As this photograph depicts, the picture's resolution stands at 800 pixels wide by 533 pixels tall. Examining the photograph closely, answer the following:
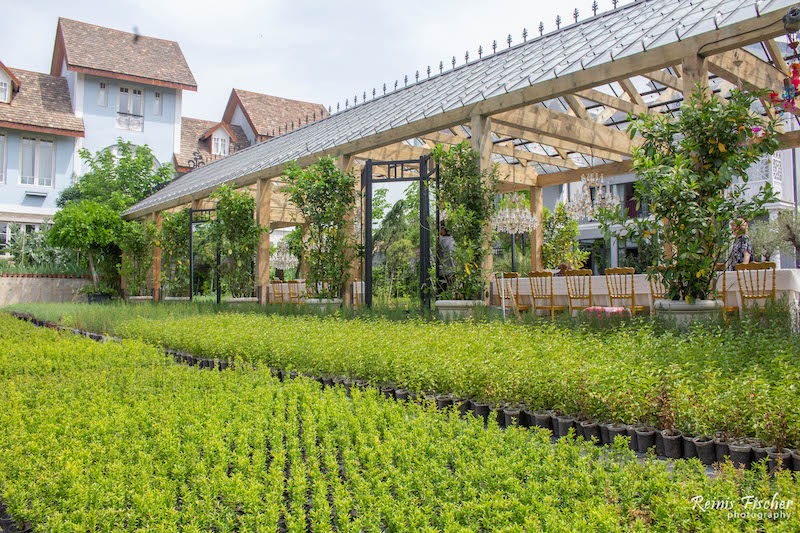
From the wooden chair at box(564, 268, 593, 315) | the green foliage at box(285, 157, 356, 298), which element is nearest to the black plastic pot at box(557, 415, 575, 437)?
the wooden chair at box(564, 268, 593, 315)

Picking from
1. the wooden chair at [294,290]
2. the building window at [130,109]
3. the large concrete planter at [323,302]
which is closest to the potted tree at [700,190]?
the large concrete planter at [323,302]

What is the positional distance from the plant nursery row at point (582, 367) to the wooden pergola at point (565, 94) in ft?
10.3

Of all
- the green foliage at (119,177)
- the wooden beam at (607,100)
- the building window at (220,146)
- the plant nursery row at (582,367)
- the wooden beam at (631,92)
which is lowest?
the plant nursery row at (582,367)

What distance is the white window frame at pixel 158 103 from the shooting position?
93.1 feet

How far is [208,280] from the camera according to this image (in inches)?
746

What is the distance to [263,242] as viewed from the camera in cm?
1380

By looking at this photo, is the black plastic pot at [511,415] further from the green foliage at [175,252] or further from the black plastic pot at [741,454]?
the green foliage at [175,252]

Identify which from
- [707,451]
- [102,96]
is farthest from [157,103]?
[707,451]

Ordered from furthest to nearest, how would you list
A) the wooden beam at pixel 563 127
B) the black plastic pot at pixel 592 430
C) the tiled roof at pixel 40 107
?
the tiled roof at pixel 40 107
the wooden beam at pixel 563 127
the black plastic pot at pixel 592 430

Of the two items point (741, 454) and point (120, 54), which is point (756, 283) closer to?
point (741, 454)

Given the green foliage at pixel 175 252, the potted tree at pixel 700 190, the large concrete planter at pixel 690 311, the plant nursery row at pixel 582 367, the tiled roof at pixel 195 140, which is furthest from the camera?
the tiled roof at pixel 195 140

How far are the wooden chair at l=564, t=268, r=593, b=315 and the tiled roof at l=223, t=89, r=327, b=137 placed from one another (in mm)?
24392

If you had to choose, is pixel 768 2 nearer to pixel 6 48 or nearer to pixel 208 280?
pixel 208 280

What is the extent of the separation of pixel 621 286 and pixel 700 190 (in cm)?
301
